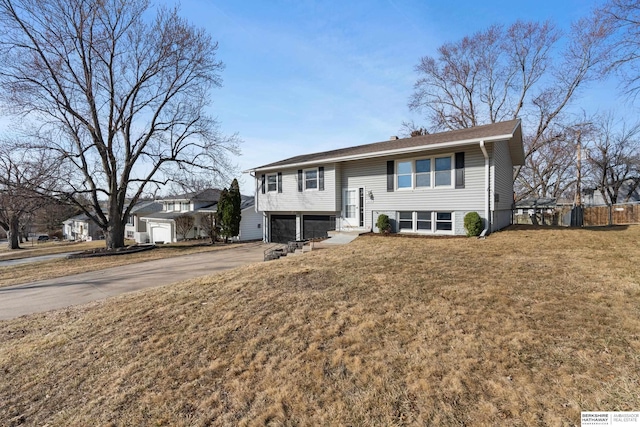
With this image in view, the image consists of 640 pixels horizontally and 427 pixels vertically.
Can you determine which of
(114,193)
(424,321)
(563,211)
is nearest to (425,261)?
(424,321)

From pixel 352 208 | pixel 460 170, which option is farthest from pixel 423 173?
pixel 352 208

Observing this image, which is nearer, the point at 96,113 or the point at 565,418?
the point at 565,418

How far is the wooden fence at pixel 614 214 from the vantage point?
758 inches

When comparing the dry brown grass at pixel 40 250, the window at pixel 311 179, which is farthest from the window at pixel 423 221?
the dry brown grass at pixel 40 250

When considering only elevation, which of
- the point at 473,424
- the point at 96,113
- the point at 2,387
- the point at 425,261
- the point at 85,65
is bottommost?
the point at 2,387

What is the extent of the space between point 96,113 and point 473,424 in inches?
906

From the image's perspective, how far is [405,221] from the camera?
12938 mm

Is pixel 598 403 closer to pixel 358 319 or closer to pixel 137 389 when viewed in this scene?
pixel 358 319

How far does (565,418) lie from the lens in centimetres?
242

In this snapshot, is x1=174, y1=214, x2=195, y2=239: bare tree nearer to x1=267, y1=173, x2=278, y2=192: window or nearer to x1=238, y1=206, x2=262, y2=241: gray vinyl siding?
x1=238, y1=206, x2=262, y2=241: gray vinyl siding

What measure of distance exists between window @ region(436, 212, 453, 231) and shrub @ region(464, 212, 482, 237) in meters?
0.89

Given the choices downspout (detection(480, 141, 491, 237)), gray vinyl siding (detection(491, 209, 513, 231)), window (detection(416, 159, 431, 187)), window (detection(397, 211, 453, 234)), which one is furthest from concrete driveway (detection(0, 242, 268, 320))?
gray vinyl siding (detection(491, 209, 513, 231))

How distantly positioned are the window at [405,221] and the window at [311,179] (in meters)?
4.83

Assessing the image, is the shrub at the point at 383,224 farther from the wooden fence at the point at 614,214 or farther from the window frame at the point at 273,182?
the wooden fence at the point at 614,214
